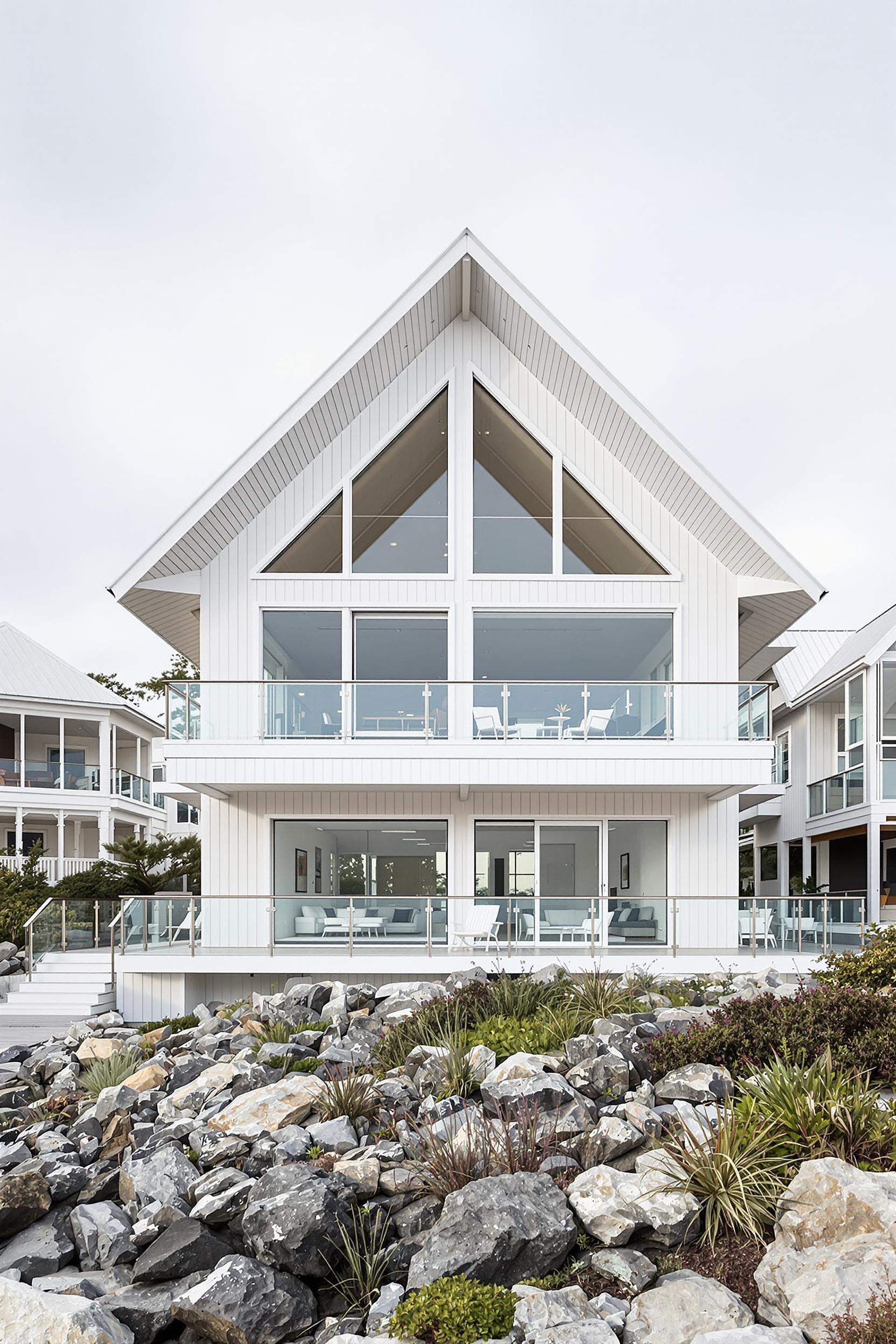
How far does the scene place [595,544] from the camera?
17.6 m

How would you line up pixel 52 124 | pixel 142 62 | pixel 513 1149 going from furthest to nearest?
pixel 52 124 → pixel 142 62 → pixel 513 1149

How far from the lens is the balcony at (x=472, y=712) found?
16.2 m

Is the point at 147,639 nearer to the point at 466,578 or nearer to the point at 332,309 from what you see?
the point at 332,309

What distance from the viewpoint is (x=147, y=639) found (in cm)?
5212

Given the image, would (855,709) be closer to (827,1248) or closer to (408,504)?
(408,504)

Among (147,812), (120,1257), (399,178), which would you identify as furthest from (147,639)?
(120,1257)

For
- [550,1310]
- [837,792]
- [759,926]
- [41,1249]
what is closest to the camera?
[550,1310]

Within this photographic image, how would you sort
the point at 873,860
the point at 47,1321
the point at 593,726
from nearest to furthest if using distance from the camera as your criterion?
1. the point at 47,1321
2. the point at 593,726
3. the point at 873,860

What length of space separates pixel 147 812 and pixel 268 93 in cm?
2529

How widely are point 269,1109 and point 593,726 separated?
862cm

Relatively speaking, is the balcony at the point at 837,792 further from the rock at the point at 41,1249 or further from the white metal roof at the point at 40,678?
the white metal roof at the point at 40,678

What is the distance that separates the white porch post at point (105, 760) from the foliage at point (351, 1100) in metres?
25.7

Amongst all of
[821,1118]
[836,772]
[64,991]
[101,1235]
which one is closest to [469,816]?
[64,991]

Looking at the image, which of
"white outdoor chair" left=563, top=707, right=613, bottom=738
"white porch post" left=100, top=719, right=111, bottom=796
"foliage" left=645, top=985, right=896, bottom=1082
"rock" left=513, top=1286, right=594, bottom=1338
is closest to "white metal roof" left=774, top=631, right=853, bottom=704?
"white outdoor chair" left=563, top=707, right=613, bottom=738
